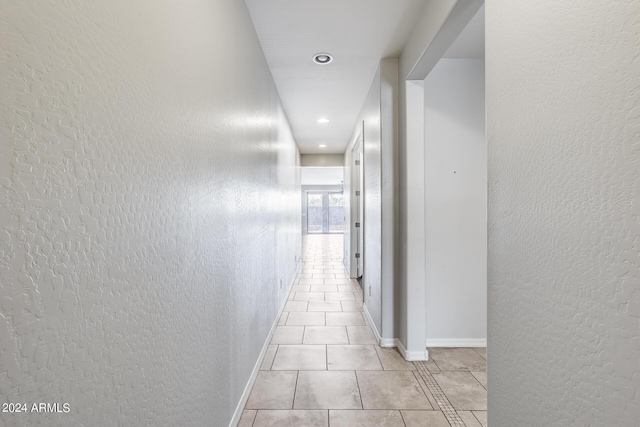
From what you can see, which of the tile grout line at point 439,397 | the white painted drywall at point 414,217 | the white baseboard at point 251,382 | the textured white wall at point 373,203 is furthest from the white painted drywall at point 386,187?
the white baseboard at point 251,382

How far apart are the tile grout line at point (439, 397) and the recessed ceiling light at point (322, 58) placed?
2.58 meters

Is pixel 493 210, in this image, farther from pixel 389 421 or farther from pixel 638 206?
pixel 389 421

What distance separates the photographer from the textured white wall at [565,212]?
26.9 inches

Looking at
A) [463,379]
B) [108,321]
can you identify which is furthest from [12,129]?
[463,379]

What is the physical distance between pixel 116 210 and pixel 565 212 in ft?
3.69

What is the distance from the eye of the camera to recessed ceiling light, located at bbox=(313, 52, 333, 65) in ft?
8.72

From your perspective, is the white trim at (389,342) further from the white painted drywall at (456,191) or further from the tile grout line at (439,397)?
the white painted drywall at (456,191)

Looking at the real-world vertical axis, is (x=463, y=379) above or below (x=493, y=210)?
below

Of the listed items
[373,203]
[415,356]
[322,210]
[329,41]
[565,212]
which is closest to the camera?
[565,212]

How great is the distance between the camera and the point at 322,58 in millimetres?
2713

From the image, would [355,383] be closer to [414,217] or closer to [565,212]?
[414,217]

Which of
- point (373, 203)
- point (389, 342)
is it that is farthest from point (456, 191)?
point (389, 342)

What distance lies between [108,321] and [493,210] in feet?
4.15

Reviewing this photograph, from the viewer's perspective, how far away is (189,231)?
1.15 meters
